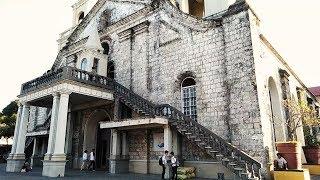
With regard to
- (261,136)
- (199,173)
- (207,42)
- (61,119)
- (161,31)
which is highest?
(161,31)

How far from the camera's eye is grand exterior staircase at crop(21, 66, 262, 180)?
11.0m

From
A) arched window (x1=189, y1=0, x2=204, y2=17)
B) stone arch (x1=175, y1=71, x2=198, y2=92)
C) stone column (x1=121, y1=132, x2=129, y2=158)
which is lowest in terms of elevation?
stone column (x1=121, y1=132, x2=129, y2=158)

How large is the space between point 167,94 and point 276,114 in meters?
7.07

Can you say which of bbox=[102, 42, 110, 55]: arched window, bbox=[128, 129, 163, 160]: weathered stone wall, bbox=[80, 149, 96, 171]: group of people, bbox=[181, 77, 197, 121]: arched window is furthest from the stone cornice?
bbox=[80, 149, 96, 171]: group of people

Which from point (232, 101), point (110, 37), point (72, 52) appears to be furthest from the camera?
point (72, 52)

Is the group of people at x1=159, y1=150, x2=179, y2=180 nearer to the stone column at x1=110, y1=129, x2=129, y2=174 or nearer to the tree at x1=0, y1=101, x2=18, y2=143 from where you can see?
the stone column at x1=110, y1=129, x2=129, y2=174

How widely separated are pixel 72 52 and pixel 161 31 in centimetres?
982

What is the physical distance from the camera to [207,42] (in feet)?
48.6

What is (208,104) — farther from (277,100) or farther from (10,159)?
(10,159)

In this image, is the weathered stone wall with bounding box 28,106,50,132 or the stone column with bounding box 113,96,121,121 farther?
the weathered stone wall with bounding box 28,106,50,132

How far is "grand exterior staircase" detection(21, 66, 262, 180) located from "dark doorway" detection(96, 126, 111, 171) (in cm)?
420

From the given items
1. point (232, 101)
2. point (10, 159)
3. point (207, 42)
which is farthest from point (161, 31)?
point (10, 159)

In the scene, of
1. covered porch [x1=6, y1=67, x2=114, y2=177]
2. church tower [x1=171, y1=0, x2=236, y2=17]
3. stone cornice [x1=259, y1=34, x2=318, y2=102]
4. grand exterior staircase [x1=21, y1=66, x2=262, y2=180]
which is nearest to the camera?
grand exterior staircase [x1=21, y1=66, x2=262, y2=180]

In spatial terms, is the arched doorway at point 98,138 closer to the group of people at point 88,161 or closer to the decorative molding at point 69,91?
the group of people at point 88,161
